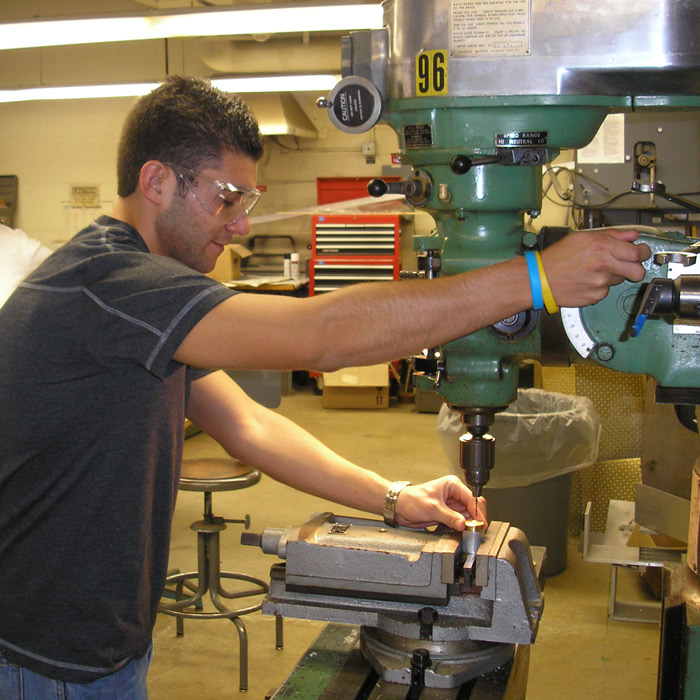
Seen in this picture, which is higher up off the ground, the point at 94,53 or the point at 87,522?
the point at 94,53

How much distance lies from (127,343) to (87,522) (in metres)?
0.24

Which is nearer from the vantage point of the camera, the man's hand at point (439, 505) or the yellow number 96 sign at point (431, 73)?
the yellow number 96 sign at point (431, 73)

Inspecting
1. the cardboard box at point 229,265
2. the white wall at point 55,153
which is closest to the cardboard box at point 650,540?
the cardboard box at point 229,265

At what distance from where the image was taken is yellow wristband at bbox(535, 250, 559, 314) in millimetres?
883

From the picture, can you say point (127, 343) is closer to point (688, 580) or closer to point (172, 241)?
point (172, 241)

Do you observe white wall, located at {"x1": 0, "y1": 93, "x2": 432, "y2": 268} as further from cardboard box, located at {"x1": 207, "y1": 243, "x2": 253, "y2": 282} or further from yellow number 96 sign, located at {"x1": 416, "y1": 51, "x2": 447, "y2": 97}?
yellow number 96 sign, located at {"x1": 416, "y1": 51, "x2": 447, "y2": 97}

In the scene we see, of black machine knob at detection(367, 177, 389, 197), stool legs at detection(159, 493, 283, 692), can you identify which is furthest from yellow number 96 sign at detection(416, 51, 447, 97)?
stool legs at detection(159, 493, 283, 692)

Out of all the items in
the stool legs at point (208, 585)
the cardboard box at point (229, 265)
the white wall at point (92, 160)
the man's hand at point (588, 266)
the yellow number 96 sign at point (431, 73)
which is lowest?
the stool legs at point (208, 585)

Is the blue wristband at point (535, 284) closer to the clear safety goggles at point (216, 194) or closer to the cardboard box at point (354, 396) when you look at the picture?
the clear safety goggles at point (216, 194)

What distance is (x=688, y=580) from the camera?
1035 millimetres

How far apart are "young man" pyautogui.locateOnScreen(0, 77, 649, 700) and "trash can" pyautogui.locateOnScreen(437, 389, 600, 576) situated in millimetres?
1446

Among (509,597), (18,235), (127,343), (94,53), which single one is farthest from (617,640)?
(94,53)

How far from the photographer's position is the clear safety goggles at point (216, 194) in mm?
1049

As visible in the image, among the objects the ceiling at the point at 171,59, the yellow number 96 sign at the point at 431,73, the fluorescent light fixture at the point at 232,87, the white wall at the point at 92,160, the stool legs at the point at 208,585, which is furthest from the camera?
the white wall at the point at 92,160
